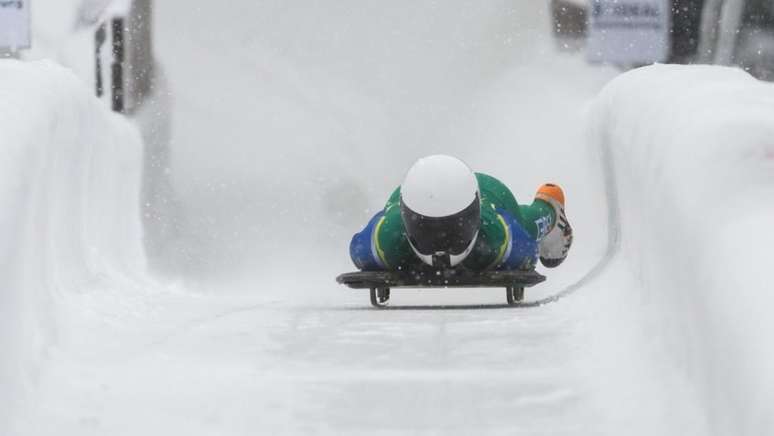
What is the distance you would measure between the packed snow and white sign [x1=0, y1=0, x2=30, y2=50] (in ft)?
3.30

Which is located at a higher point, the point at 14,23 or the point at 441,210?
the point at 14,23

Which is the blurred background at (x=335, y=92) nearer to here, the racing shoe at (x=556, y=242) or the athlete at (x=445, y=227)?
the racing shoe at (x=556, y=242)

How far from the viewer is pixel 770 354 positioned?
204 centimetres

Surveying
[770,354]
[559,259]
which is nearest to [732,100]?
[770,354]

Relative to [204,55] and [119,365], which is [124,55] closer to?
[204,55]

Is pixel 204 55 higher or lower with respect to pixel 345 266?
higher

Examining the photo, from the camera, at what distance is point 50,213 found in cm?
390

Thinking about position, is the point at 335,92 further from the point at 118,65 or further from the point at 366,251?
the point at 366,251

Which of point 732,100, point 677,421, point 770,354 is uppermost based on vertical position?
point 732,100

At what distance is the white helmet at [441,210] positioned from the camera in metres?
4.02

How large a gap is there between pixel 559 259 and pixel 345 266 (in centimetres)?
148

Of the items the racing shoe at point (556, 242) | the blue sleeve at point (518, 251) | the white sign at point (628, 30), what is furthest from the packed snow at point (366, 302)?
the white sign at point (628, 30)

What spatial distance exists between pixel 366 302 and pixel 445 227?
1.46m

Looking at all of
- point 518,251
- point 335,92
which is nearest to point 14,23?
point 335,92
